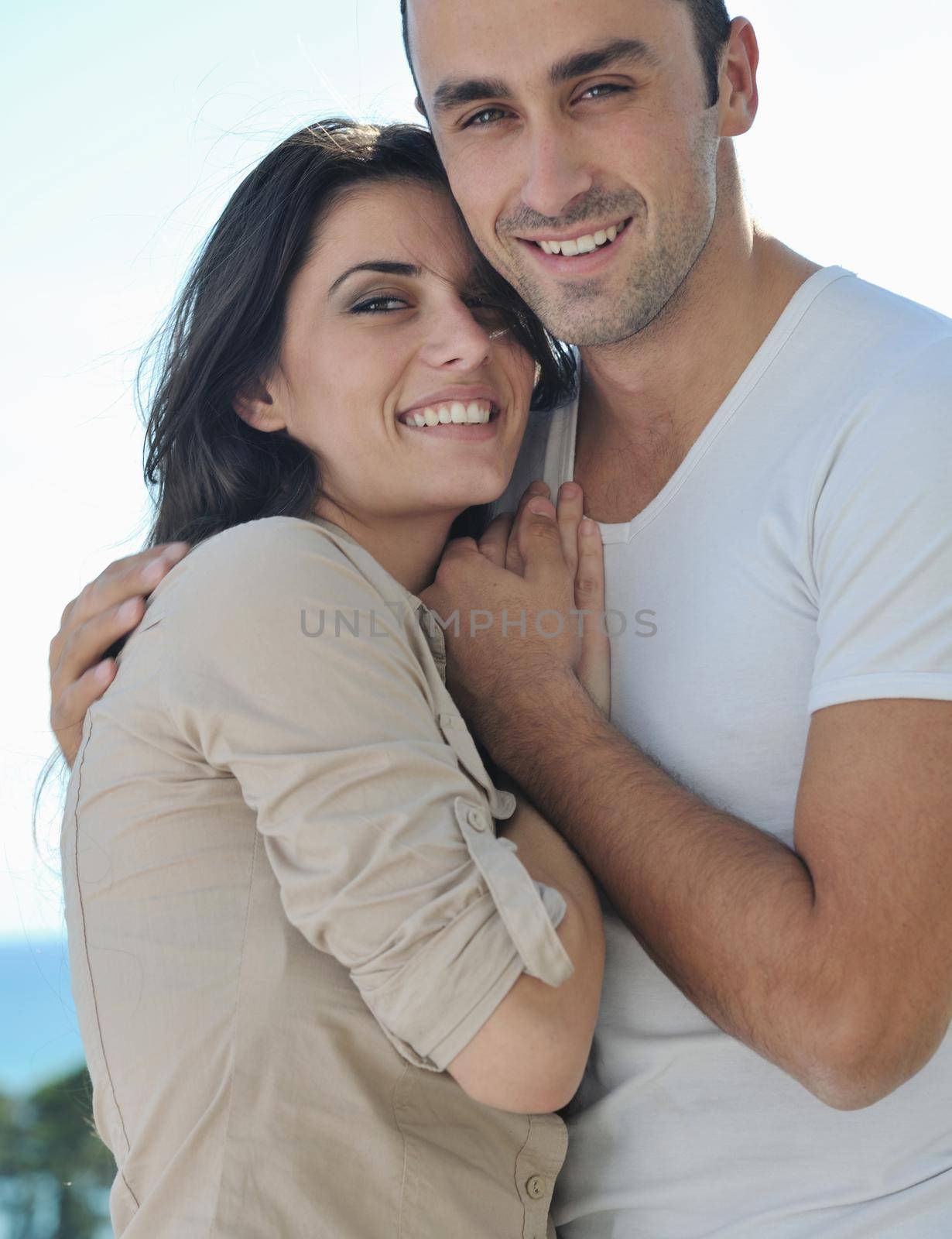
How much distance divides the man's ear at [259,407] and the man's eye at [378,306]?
26cm

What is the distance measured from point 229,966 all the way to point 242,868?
13 cm

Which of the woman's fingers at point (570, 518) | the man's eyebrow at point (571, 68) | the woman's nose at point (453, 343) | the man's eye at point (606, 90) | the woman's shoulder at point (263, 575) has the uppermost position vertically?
the man's eyebrow at point (571, 68)

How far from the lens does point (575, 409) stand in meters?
2.46

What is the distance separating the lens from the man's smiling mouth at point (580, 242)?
2.08m

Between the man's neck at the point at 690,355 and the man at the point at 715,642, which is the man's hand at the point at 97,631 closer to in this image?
the man at the point at 715,642

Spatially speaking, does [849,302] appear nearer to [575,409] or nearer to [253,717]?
[575,409]

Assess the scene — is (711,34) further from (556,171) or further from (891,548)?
(891,548)

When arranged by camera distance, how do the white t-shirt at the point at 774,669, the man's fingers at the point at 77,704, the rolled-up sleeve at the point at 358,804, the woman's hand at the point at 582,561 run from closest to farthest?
the rolled-up sleeve at the point at 358,804 → the white t-shirt at the point at 774,669 → the man's fingers at the point at 77,704 → the woman's hand at the point at 582,561

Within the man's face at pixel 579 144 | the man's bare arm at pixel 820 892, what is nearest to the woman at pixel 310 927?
the man's bare arm at pixel 820 892

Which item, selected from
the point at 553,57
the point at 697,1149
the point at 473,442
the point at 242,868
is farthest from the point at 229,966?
the point at 553,57

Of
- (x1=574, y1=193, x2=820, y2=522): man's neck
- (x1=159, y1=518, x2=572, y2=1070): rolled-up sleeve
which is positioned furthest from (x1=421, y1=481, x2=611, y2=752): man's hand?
(x1=159, y1=518, x2=572, y2=1070): rolled-up sleeve

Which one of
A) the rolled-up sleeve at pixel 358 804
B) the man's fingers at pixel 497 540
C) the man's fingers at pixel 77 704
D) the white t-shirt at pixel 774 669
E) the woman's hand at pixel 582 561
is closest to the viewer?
the rolled-up sleeve at pixel 358 804

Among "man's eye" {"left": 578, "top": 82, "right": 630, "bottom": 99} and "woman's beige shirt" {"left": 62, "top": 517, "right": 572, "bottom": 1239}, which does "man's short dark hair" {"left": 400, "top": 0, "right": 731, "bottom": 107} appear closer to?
"man's eye" {"left": 578, "top": 82, "right": 630, "bottom": 99}

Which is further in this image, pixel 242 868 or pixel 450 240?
pixel 450 240
